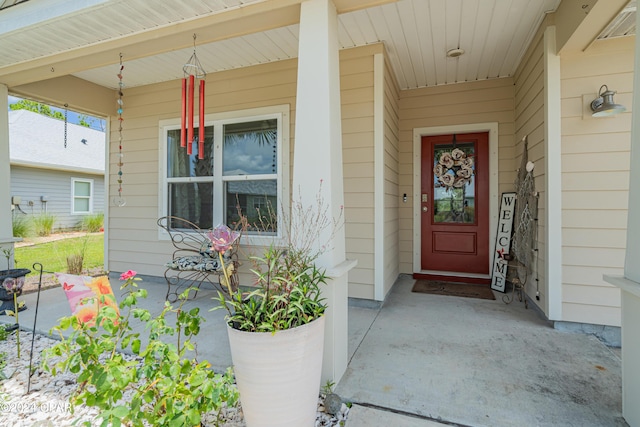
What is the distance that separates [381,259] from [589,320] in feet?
5.80

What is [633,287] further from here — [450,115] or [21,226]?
[21,226]

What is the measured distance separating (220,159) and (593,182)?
12.5 feet

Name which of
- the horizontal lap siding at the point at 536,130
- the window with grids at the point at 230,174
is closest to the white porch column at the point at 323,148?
the window with grids at the point at 230,174

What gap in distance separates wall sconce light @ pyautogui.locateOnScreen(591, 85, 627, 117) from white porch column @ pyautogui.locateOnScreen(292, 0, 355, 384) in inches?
83.0

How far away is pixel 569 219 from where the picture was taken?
8.43 ft

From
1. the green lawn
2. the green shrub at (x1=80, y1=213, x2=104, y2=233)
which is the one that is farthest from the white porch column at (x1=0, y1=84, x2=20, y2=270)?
the green shrub at (x1=80, y1=213, x2=104, y2=233)

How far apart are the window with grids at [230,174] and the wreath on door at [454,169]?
2.25 meters

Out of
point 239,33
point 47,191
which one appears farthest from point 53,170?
point 239,33

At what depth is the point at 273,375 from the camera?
134cm

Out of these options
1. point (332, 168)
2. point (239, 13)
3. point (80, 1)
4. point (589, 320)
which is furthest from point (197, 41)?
point (589, 320)

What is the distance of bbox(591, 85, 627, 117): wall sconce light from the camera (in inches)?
90.6

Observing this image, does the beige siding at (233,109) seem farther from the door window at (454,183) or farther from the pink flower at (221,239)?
the pink flower at (221,239)

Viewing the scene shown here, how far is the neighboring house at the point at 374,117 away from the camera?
6.93 feet

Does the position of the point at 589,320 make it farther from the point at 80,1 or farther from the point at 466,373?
the point at 80,1
